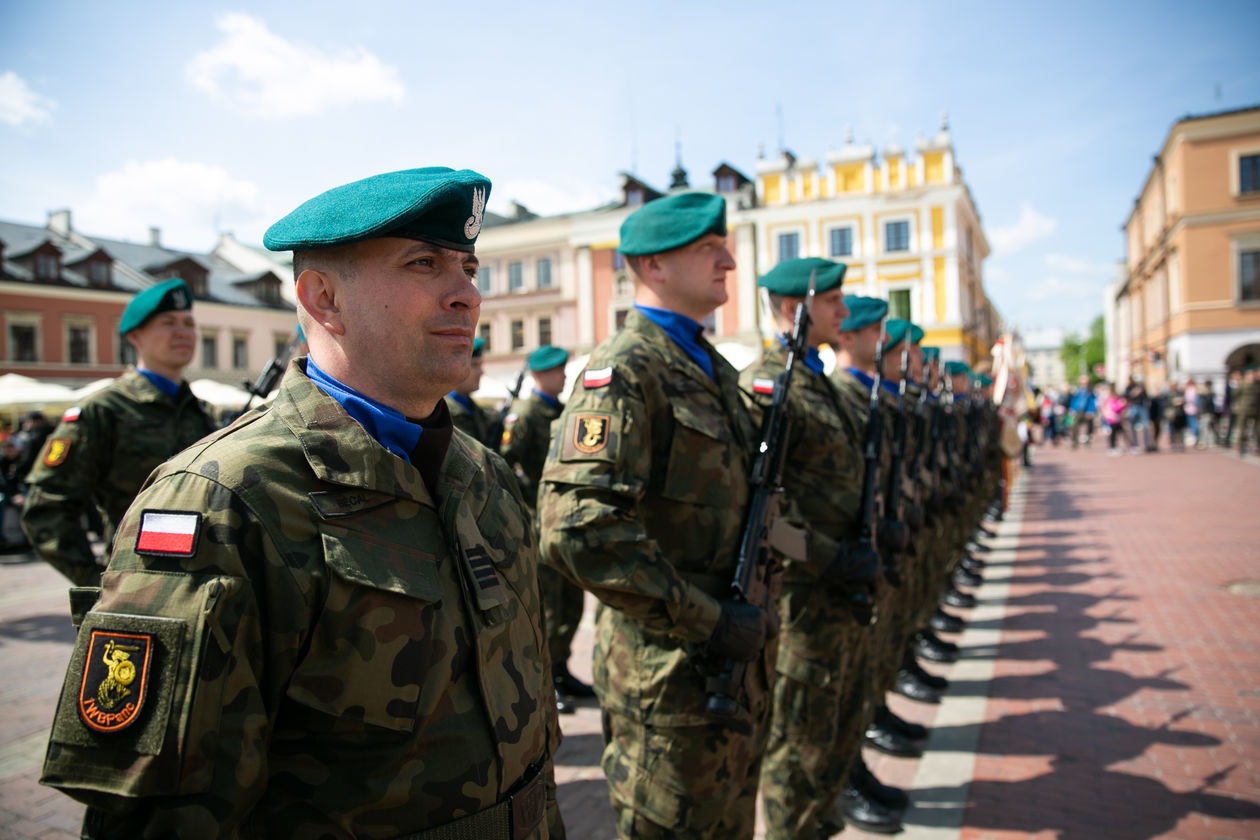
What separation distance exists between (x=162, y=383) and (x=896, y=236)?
1408 inches

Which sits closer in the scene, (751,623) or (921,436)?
(751,623)

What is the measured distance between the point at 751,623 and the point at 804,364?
1.77m

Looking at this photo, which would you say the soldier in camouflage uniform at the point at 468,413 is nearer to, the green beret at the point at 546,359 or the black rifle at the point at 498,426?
the black rifle at the point at 498,426

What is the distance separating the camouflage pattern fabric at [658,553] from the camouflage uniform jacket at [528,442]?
3.68 meters

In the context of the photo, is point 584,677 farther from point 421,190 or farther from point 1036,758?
point 421,190

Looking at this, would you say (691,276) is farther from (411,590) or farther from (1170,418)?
(1170,418)

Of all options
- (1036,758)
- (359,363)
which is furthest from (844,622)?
(359,363)

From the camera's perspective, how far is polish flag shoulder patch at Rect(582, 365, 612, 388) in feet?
8.34

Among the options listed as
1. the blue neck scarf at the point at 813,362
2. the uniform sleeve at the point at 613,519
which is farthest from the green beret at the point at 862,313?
the uniform sleeve at the point at 613,519

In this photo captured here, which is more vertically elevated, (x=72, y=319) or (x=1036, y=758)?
(x=72, y=319)

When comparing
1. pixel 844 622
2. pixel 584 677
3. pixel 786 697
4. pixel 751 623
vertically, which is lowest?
pixel 584 677

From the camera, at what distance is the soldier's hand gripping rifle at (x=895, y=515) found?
13.5 feet

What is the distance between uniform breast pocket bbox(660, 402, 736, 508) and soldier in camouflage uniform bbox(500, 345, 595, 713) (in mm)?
2472

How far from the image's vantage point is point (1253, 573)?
8391 millimetres
